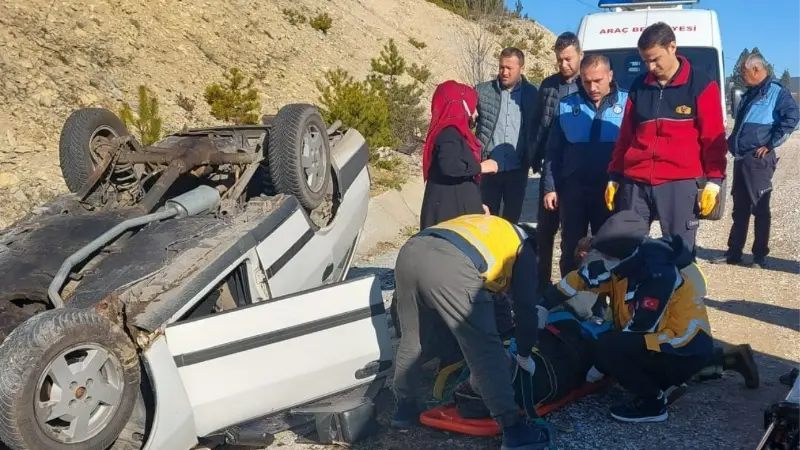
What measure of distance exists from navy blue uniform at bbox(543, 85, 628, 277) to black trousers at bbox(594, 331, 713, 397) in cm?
117

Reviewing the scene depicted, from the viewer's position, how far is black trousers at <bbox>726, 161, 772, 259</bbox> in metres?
7.12

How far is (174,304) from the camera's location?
130 inches

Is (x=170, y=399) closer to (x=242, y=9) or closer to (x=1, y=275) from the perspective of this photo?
(x=1, y=275)

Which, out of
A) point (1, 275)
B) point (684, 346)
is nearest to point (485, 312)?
point (684, 346)

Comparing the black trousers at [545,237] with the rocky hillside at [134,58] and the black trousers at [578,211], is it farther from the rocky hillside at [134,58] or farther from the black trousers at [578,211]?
the rocky hillside at [134,58]

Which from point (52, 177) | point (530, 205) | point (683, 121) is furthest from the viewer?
point (530, 205)

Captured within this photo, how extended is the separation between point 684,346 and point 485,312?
1180 mm

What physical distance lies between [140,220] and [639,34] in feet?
20.6

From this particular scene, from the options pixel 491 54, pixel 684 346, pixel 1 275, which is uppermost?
pixel 491 54

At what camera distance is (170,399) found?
125 inches

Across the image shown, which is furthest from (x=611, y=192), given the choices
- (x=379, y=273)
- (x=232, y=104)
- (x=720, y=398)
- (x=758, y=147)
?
(x=232, y=104)

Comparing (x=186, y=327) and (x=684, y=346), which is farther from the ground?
(x=186, y=327)

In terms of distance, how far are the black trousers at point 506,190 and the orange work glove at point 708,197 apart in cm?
148

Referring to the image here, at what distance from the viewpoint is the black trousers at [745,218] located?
712cm
